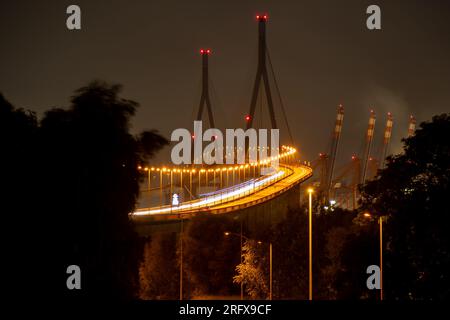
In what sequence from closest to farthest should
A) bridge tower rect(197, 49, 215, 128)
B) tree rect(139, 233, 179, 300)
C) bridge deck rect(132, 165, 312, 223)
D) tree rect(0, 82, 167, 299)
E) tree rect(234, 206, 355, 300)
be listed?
tree rect(0, 82, 167, 299)
tree rect(234, 206, 355, 300)
tree rect(139, 233, 179, 300)
bridge deck rect(132, 165, 312, 223)
bridge tower rect(197, 49, 215, 128)

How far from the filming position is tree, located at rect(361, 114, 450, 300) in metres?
36.7

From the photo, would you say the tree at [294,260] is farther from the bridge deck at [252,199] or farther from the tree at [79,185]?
the tree at [79,185]

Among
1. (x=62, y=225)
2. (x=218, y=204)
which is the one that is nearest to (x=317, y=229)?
(x=218, y=204)

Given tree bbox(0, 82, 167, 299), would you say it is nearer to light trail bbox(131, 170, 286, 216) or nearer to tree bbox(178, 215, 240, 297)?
tree bbox(178, 215, 240, 297)

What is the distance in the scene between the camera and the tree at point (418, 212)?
36656 millimetres

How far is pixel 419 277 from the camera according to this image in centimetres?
3828

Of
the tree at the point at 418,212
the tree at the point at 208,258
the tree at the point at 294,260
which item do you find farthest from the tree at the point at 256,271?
the tree at the point at 418,212

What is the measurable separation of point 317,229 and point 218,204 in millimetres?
Answer: 27386

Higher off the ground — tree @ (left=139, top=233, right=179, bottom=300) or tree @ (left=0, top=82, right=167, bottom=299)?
tree @ (left=0, top=82, right=167, bottom=299)

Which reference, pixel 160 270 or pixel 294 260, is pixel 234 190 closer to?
pixel 160 270

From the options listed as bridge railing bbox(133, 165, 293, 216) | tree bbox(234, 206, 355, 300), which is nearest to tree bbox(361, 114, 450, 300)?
tree bbox(234, 206, 355, 300)

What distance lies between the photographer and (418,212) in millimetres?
38500

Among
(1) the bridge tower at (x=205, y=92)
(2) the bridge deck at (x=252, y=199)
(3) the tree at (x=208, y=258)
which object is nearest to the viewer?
(3) the tree at (x=208, y=258)
